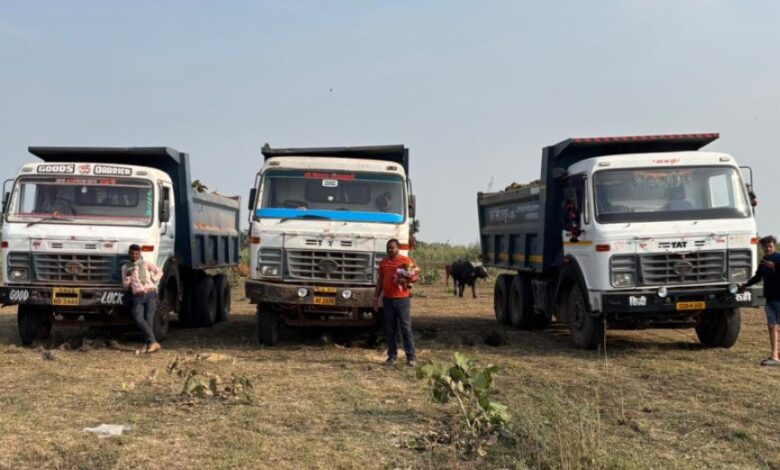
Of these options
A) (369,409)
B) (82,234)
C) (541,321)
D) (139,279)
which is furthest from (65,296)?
(541,321)

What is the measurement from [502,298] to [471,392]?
9403 mm

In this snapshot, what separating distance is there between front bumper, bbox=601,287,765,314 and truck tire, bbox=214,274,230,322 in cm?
851

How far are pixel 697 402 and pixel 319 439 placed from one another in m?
3.84

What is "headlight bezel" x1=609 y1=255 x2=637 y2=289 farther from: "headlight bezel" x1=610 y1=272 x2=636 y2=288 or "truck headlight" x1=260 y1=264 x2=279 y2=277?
"truck headlight" x1=260 y1=264 x2=279 y2=277

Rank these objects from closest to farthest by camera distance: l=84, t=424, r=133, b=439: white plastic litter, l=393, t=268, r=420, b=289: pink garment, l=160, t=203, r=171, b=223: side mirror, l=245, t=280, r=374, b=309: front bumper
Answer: l=84, t=424, r=133, b=439: white plastic litter, l=393, t=268, r=420, b=289: pink garment, l=245, t=280, r=374, b=309: front bumper, l=160, t=203, r=171, b=223: side mirror

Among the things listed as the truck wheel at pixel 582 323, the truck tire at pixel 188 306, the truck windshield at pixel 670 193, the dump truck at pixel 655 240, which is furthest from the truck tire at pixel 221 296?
the truck windshield at pixel 670 193

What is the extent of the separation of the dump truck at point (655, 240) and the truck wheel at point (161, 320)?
6.28 m

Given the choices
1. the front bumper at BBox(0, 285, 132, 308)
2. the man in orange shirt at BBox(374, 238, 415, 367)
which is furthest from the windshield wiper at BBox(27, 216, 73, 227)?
the man in orange shirt at BBox(374, 238, 415, 367)

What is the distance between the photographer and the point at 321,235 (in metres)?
10.7

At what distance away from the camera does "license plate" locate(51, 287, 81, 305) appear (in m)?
10.7

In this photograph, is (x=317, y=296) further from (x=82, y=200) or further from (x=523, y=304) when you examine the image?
(x=523, y=304)

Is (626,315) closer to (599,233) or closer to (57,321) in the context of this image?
(599,233)

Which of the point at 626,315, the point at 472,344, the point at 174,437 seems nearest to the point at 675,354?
the point at 626,315

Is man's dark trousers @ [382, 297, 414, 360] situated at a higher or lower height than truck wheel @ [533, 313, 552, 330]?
higher
